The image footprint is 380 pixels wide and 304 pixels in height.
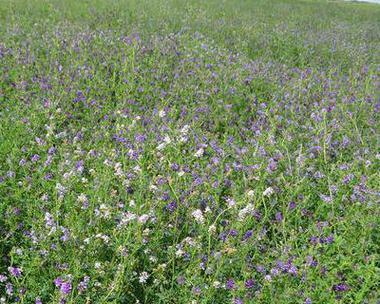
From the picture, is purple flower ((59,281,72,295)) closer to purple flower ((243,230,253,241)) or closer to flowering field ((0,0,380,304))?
flowering field ((0,0,380,304))

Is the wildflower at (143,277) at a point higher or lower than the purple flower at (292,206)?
lower

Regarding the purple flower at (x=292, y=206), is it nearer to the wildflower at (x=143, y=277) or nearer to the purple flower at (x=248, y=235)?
the purple flower at (x=248, y=235)

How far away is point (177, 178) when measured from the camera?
115 inches

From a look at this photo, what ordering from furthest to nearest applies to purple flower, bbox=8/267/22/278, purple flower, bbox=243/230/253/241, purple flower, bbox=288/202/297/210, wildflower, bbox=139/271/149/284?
purple flower, bbox=288/202/297/210 < purple flower, bbox=243/230/253/241 < wildflower, bbox=139/271/149/284 < purple flower, bbox=8/267/22/278

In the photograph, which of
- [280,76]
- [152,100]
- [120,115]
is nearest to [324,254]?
[120,115]

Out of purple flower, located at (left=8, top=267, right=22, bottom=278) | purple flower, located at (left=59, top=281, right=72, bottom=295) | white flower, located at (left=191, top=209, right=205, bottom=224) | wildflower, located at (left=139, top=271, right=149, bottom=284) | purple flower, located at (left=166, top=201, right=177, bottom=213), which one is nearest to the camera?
purple flower, located at (left=59, top=281, right=72, bottom=295)

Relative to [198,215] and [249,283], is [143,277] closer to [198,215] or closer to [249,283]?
[198,215]

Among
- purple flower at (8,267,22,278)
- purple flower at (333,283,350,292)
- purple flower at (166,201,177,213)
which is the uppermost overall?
purple flower at (166,201,177,213)

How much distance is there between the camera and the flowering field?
2373 mm

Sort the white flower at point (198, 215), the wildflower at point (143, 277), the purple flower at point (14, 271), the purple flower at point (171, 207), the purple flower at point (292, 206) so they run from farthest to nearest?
the purple flower at point (292, 206)
the purple flower at point (171, 207)
the white flower at point (198, 215)
the wildflower at point (143, 277)
the purple flower at point (14, 271)

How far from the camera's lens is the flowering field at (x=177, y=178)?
237cm

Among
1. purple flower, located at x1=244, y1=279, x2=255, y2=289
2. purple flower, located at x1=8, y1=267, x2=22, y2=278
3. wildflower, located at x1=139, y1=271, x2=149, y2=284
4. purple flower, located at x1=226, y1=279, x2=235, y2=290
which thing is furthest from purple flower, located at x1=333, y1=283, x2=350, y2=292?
purple flower, located at x1=8, y1=267, x2=22, y2=278

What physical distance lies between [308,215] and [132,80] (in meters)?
2.56

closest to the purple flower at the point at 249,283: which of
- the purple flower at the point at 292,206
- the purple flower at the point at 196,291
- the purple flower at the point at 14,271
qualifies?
the purple flower at the point at 196,291
